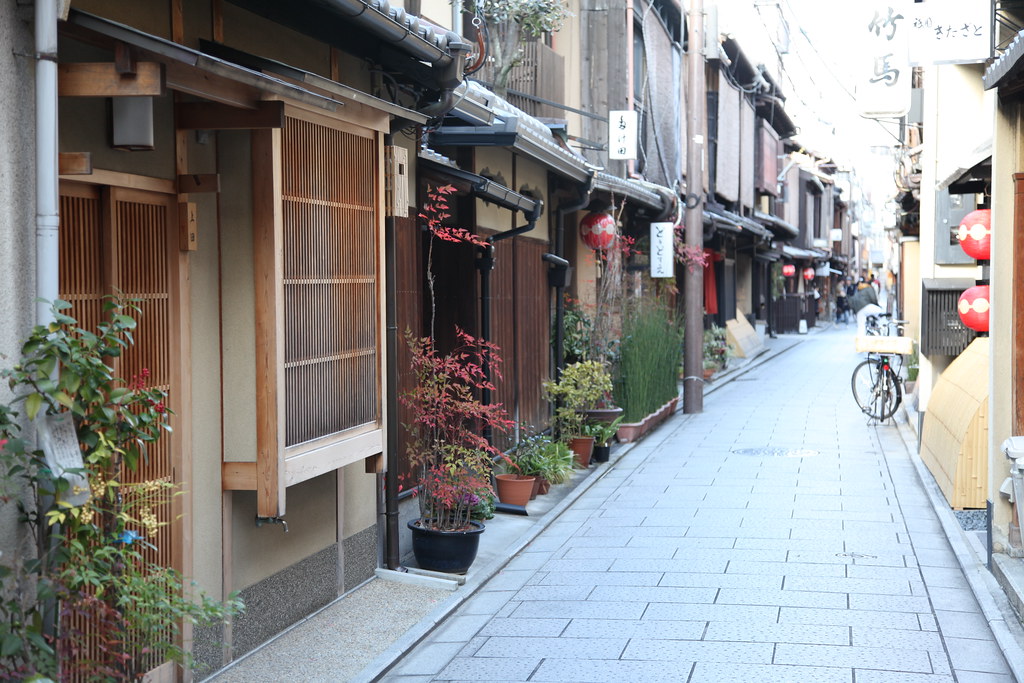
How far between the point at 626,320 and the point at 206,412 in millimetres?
11860

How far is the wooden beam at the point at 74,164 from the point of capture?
5.08 metres

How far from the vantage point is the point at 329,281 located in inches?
307

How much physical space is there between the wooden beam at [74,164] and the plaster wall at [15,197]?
0.26 metres

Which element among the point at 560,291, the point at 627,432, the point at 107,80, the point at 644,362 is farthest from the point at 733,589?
the point at 644,362

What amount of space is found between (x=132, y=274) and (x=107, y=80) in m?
1.43

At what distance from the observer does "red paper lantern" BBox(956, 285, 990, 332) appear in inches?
496

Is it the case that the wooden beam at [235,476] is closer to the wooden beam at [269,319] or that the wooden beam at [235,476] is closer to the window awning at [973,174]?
the wooden beam at [269,319]

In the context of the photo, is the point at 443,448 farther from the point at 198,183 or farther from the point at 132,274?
the point at 132,274

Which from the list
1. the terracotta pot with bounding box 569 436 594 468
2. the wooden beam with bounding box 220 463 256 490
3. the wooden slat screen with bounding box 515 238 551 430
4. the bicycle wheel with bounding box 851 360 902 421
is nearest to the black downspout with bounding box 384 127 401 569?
the wooden beam with bounding box 220 463 256 490

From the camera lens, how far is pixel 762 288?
49719mm

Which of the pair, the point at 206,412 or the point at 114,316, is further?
the point at 206,412

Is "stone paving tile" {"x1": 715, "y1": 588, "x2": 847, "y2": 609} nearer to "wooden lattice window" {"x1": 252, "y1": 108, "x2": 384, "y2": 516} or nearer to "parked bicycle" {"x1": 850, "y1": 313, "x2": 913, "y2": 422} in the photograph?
"wooden lattice window" {"x1": 252, "y1": 108, "x2": 384, "y2": 516}

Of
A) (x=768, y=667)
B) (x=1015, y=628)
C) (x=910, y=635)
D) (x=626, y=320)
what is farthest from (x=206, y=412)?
(x=626, y=320)

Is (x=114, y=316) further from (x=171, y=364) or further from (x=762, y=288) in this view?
(x=762, y=288)
